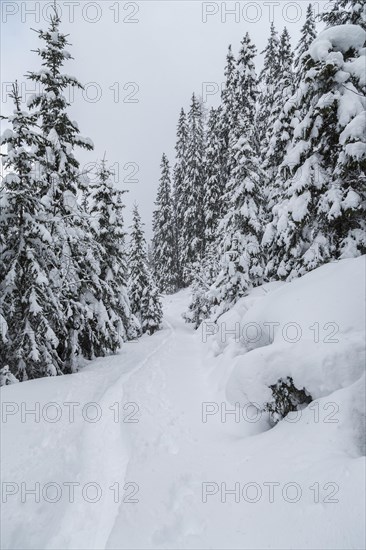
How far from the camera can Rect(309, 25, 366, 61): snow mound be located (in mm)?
7812

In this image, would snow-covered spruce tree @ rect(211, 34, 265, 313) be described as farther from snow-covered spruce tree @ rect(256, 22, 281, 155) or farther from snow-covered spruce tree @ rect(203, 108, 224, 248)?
snow-covered spruce tree @ rect(203, 108, 224, 248)

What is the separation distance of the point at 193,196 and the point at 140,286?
1503cm

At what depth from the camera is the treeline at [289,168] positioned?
7.66 m

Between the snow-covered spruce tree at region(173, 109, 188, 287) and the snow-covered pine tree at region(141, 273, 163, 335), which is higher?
the snow-covered spruce tree at region(173, 109, 188, 287)

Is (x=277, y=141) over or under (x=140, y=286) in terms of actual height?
over

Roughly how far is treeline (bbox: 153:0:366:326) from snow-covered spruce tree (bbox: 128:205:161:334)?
3.81 m

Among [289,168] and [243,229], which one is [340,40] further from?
[243,229]

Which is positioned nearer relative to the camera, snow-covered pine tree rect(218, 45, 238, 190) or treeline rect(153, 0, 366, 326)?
treeline rect(153, 0, 366, 326)

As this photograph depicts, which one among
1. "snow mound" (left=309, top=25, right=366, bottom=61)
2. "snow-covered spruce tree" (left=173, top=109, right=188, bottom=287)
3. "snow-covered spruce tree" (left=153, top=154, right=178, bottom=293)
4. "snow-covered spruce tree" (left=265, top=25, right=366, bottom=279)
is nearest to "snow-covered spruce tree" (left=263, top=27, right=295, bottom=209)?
"snow mound" (left=309, top=25, right=366, bottom=61)

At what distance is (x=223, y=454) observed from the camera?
226 inches

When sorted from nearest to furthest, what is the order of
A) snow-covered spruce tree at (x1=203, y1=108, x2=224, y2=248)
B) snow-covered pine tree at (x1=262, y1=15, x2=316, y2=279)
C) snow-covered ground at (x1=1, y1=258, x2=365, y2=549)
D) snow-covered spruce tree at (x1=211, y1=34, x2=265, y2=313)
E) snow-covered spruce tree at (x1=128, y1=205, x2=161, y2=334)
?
snow-covered ground at (x1=1, y1=258, x2=365, y2=549)
snow-covered pine tree at (x1=262, y1=15, x2=316, y2=279)
snow-covered spruce tree at (x1=211, y1=34, x2=265, y2=313)
snow-covered spruce tree at (x1=128, y1=205, x2=161, y2=334)
snow-covered spruce tree at (x1=203, y1=108, x2=224, y2=248)

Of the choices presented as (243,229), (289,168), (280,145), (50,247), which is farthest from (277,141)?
(50,247)

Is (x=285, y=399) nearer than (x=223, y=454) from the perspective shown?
No

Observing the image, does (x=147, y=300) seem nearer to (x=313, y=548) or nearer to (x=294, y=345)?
(x=294, y=345)
